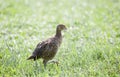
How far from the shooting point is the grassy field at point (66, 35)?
8469 mm

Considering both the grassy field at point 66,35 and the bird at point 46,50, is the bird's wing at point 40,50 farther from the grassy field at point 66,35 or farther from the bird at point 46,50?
the grassy field at point 66,35

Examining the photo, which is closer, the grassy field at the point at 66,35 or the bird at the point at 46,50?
the grassy field at the point at 66,35

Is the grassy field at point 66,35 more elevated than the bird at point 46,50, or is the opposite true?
the bird at point 46,50

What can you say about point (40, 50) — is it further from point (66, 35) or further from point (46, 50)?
point (66, 35)

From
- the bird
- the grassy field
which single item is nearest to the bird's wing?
the bird

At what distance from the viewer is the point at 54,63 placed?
8984 mm

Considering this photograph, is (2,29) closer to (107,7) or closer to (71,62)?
(71,62)

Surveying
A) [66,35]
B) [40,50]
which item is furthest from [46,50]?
[66,35]

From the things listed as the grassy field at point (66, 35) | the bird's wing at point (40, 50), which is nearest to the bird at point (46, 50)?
the bird's wing at point (40, 50)

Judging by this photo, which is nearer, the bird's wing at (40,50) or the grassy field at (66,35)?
the grassy field at (66,35)

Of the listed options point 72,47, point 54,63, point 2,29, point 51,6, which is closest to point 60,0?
point 51,6

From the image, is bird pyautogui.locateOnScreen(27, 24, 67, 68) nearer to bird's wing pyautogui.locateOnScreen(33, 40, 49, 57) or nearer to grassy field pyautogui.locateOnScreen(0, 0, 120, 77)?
bird's wing pyautogui.locateOnScreen(33, 40, 49, 57)

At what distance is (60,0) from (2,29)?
6320mm

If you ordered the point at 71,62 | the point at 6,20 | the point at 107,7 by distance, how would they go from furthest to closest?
the point at 107,7 < the point at 6,20 < the point at 71,62
